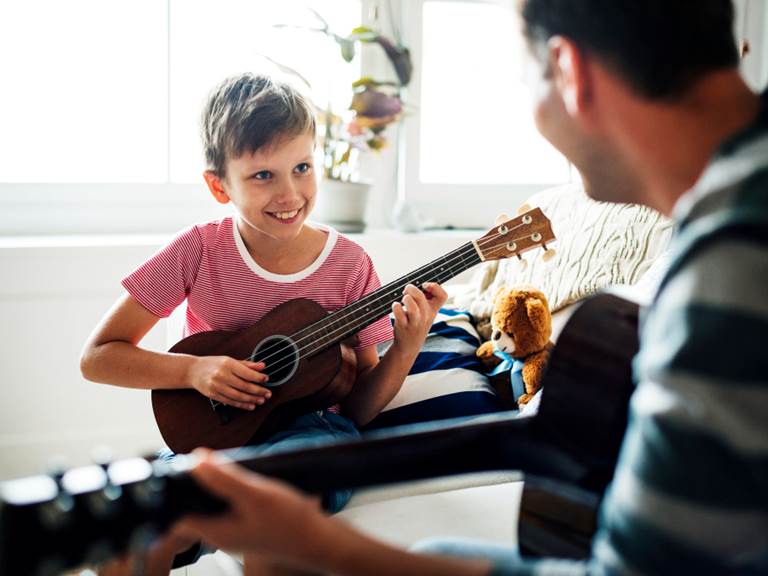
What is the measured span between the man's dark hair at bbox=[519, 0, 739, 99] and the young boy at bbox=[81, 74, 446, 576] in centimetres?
83

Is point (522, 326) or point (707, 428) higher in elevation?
point (707, 428)

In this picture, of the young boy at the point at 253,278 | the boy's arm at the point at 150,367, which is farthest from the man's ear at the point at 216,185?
the boy's arm at the point at 150,367

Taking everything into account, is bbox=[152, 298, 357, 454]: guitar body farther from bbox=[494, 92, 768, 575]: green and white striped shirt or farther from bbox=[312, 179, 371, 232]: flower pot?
bbox=[312, 179, 371, 232]: flower pot

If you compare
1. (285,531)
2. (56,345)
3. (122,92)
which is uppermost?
(122,92)

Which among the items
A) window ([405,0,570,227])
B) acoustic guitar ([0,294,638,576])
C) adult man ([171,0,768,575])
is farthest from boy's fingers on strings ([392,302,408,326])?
window ([405,0,570,227])

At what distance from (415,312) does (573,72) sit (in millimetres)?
813

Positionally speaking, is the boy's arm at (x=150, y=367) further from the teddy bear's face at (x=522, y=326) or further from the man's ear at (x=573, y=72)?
the man's ear at (x=573, y=72)

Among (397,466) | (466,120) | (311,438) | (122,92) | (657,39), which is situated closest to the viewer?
(657,39)

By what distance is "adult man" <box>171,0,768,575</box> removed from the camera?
625 millimetres

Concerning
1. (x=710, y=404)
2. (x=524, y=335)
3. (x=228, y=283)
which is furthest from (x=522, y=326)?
(x=710, y=404)

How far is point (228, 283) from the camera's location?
1688mm

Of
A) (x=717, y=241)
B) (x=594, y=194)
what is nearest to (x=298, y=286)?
(x=594, y=194)

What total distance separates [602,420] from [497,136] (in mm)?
2282

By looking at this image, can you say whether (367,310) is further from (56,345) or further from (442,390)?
(56,345)
